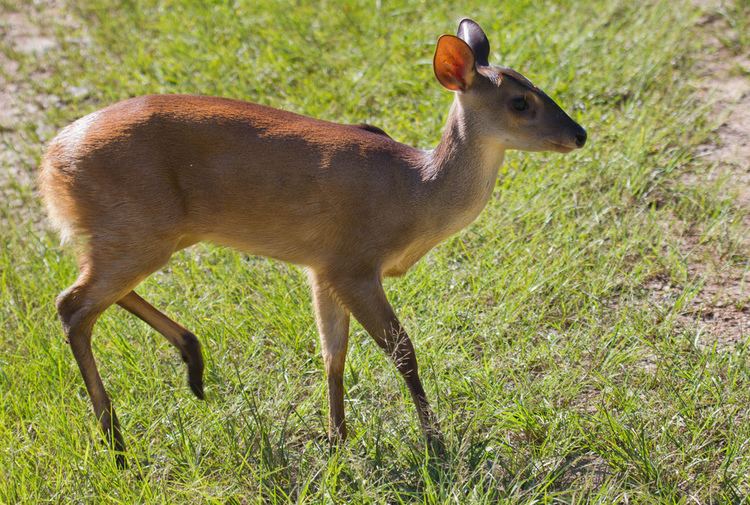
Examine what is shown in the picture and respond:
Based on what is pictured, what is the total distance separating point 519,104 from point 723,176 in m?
1.96

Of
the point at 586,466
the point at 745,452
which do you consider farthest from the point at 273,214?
the point at 745,452

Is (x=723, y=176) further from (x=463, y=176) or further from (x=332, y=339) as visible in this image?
(x=332, y=339)

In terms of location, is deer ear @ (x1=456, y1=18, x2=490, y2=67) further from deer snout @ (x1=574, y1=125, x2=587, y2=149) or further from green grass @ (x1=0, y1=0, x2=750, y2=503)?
green grass @ (x1=0, y1=0, x2=750, y2=503)

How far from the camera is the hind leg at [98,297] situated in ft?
13.4

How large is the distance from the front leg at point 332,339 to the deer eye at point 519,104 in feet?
3.34

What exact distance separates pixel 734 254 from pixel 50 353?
10.5ft

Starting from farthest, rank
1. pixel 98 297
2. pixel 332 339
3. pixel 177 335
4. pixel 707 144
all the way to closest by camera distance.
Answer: pixel 707 144 → pixel 177 335 → pixel 332 339 → pixel 98 297

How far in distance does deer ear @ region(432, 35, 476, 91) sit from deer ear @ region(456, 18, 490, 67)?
0.21 meters

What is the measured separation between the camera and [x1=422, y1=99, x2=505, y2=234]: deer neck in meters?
4.28

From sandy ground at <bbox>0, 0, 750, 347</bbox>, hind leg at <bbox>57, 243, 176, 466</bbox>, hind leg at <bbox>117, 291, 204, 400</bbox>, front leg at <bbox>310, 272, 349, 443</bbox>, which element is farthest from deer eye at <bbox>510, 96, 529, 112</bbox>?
hind leg at <bbox>117, 291, 204, 400</bbox>

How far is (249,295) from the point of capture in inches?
202

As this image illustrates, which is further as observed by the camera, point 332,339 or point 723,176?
point 723,176

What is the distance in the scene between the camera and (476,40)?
4578 mm

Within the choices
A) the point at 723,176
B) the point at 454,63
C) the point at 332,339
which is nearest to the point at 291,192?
the point at 332,339
